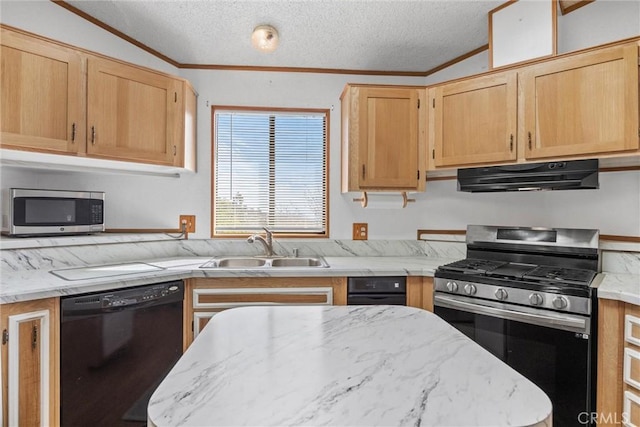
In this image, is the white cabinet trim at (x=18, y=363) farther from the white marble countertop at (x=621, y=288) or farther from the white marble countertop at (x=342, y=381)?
the white marble countertop at (x=621, y=288)

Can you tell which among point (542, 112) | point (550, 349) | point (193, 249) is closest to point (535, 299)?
point (550, 349)

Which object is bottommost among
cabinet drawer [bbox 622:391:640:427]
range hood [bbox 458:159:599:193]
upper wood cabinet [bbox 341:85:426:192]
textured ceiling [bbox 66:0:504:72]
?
cabinet drawer [bbox 622:391:640:427]

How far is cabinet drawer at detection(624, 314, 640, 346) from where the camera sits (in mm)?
1395

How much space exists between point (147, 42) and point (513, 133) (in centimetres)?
257

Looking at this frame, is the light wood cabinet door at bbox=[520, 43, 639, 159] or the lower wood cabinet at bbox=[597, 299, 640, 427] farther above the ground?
the light wood cabinet door at bbox=[520, 43, 639, 159]

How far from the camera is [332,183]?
2.74m

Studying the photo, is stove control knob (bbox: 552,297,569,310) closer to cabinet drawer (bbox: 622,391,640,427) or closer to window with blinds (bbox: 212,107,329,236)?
cabinet drawer (bbox: 622,391,640,427)

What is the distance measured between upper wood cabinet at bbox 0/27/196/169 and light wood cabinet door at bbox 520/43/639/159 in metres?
2.24

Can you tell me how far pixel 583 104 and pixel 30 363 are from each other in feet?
9.83

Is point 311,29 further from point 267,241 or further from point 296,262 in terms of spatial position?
point 296,262

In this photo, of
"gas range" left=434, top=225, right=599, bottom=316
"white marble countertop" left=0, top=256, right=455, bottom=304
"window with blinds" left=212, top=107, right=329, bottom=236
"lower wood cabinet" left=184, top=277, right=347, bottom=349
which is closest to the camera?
"white marble countertop" left=0, top=256, right=455, bottom=304

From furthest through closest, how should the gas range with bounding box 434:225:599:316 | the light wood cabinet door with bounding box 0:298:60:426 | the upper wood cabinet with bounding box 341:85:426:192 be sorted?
the upper wood cabinet with bounding box 341:85:426:192 < the gas range with bounding box 434:225:599:316 < the light wood cabinet door with bounding box 0:298:60:426

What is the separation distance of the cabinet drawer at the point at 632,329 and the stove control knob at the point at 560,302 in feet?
0.72

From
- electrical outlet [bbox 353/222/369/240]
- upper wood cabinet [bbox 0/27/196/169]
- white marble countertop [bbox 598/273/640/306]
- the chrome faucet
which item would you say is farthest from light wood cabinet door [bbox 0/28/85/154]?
white marble countertop [bbox 598/273/640/306]
